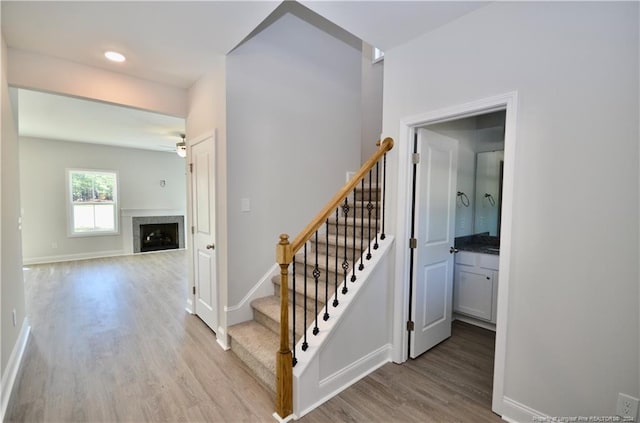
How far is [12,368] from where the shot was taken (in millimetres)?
2211

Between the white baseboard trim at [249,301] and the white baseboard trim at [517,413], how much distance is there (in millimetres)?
2133

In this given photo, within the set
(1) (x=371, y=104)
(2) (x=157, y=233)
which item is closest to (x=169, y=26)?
(1) (x=371, y=104)

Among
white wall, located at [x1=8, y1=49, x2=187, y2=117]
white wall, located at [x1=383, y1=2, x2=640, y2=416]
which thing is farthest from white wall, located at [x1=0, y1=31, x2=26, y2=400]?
white wall, located at [x1=383, y1=2, x2=640, y2=416]

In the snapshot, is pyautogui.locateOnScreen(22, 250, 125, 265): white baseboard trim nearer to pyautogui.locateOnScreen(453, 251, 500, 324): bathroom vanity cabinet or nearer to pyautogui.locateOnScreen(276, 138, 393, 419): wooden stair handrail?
pyautogui.locateOnScreen(276, 138, 393, 419): wooden stair handrail

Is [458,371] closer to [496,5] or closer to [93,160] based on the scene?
[496,5]

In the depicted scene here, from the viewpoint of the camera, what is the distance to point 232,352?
8.68 ft

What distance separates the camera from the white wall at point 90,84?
98.3 inches

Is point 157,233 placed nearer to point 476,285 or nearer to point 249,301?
point 249,301

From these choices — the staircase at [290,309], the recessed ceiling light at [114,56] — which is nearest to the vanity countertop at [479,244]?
the staircase at [290,309]

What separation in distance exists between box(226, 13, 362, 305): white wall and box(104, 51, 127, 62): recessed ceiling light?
0.97 m

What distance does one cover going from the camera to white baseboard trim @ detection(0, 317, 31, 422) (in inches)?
76.2

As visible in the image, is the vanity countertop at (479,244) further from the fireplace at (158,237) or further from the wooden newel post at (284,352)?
the fireplace at (158,237)

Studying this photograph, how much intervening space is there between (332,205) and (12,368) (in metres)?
2.78

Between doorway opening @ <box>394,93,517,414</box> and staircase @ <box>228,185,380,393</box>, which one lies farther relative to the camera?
staircase @ <box>228,185,380,393</box>
